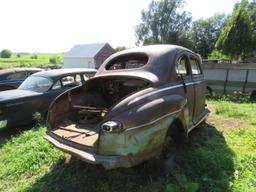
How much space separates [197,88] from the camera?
4859 mm

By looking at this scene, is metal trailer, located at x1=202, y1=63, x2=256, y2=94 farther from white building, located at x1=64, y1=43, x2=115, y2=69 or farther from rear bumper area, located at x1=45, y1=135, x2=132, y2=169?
white building, located at x1=64, y1=43, x2=115, y2=69

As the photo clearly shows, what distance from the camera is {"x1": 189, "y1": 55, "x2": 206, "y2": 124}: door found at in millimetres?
4766

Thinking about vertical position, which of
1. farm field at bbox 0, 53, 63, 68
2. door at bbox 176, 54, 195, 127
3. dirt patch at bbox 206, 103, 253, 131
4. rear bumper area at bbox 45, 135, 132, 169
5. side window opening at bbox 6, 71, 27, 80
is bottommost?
farm field at bbox 0, 53, 63, 68

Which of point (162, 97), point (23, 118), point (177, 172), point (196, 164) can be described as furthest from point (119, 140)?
point (23, 118)

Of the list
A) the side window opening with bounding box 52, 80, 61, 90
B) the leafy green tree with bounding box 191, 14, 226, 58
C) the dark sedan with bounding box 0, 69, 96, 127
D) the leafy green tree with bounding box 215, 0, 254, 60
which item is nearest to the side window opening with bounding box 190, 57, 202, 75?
the dark sedan with bounding box 0, 69, 96, 127

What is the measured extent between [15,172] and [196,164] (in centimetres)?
306

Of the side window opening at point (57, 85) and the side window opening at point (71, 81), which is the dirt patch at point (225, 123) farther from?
the side window opening at point (57, 85)

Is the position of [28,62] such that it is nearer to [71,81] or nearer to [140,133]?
[71,81]

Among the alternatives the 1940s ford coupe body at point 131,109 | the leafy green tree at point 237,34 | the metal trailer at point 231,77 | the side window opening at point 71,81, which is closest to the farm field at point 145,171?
the 1940s ford coupe body at point 131,109

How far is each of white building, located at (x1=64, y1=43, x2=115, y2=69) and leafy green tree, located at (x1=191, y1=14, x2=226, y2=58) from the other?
1600cm

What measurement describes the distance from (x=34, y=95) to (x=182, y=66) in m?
4.07

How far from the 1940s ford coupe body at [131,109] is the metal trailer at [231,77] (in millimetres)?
6535

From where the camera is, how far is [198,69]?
18.1 feet

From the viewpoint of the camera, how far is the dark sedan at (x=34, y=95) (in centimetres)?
593
